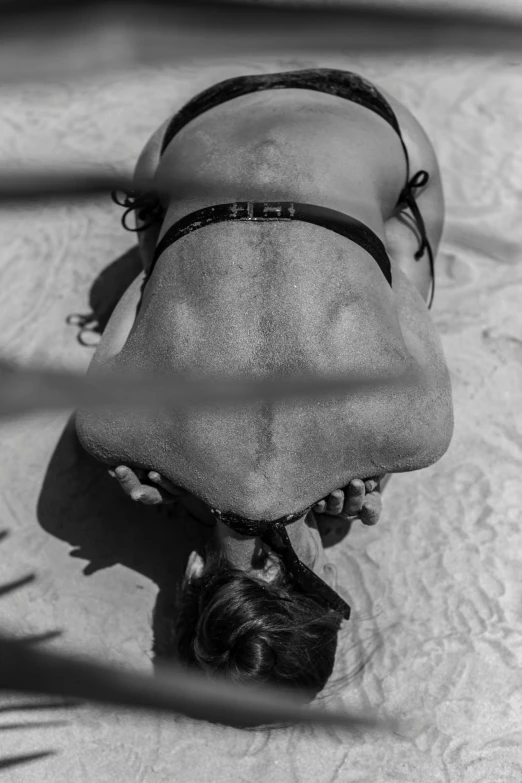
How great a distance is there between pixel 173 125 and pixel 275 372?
3.08ft

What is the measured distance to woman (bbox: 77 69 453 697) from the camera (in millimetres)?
1759

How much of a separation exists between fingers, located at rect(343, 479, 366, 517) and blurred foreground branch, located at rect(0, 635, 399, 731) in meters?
0.50

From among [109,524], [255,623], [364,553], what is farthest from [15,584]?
[364,553]

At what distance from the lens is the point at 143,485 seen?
1977mm

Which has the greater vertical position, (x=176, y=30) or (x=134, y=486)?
(x=176, y=30)

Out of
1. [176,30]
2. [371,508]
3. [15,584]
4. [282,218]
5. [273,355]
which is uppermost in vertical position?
[176,30]

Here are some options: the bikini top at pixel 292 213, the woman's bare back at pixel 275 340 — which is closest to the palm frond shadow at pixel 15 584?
the woman's bare back at pixel 275 340

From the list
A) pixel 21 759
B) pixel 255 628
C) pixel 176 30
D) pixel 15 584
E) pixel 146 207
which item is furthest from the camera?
pixel 15 584

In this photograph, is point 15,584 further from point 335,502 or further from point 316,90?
point 316,90

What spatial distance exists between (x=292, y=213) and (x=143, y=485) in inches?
28.7

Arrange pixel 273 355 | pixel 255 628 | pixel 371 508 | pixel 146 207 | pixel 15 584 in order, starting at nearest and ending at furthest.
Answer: pixel 273 355 < pixel 255 628 < pixel 371 508 < pixel 146 207 < pixel 15 584

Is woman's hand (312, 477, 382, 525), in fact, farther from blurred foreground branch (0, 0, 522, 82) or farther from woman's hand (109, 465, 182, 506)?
blurred foreground branch (0, 0, 522, 82)

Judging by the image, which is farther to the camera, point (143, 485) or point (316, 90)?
point (316, 90)

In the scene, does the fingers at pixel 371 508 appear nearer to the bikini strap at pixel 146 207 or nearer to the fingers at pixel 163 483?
the fingers at pixel 163 483
